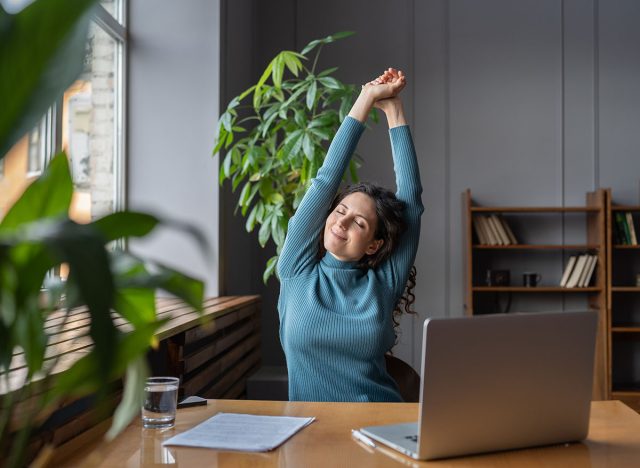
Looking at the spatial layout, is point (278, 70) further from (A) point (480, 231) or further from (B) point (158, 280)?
(B) point (158, 280)

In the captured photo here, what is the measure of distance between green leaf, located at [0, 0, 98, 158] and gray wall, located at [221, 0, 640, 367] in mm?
4635

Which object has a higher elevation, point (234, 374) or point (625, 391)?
point (234, 374)

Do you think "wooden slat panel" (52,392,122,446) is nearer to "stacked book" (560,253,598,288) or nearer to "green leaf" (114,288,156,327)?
"green leaf" (114,288,156,327)

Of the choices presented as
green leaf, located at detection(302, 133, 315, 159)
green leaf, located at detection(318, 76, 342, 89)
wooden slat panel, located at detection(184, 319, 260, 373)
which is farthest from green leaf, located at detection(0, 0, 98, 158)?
green leaf, located at detection(318, 76, 342, 89)

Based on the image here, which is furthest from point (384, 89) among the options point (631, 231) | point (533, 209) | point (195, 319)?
point (631, 231)

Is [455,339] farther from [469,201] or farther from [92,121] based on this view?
[469,201]

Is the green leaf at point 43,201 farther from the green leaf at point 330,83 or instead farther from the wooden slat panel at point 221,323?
the green leaf at point 330,83

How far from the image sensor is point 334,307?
6.96 ft

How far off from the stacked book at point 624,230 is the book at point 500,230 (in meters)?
0.69

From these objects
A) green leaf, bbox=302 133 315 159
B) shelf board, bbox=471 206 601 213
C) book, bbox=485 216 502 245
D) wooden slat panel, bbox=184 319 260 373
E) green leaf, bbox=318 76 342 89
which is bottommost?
wooden slat panel, bbox=184 319 260 373

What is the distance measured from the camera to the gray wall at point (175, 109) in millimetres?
4047

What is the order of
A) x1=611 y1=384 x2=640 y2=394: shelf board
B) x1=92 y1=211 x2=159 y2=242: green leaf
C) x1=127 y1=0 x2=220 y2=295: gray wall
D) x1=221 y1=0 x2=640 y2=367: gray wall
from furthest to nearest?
1. x1=221 y1=0 x2=640 y2=367: gray wall
2. x1=611 y1=384 x2=640 y2=394: shelf board
3. x1=127 y1=0 x2=220 y2=295: gray wall
4. x1=92 y1=211 x2=159 y2=242: green leaf

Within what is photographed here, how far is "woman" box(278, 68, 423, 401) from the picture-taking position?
2.09 meters

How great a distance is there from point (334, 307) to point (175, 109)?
7.49 feet
